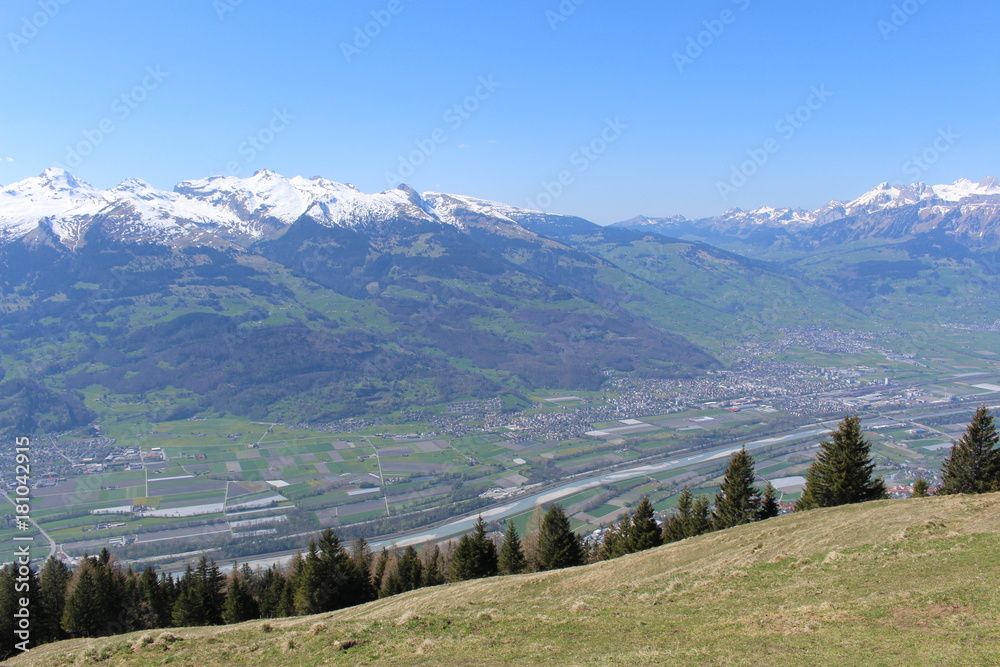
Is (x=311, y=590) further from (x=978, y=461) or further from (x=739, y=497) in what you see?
(x=978, y=461)

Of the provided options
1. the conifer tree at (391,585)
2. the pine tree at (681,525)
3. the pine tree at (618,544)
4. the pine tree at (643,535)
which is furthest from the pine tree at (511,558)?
the pine tree at (681,525)

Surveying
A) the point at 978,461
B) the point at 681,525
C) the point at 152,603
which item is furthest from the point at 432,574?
the point at 978,461

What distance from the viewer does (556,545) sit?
43812mm

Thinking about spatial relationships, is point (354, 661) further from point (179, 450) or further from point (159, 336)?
point (159, 336)

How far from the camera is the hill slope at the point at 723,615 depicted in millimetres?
15438

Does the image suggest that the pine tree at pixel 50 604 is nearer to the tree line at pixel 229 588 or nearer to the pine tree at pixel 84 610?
the tree line at pixel 229 588

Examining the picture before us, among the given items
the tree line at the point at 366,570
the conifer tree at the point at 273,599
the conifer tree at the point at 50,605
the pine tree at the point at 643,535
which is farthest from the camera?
the conifer tree at the point at 273,599

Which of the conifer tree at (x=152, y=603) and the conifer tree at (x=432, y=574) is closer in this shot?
the conifer tree at (x=152, y=603)

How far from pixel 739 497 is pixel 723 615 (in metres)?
25.0

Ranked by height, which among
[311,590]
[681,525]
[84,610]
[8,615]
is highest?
[8,615]

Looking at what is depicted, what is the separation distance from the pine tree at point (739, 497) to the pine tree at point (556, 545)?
11.0 meters

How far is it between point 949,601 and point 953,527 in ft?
33.2

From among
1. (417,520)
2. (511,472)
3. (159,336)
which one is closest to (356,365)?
(159,336)

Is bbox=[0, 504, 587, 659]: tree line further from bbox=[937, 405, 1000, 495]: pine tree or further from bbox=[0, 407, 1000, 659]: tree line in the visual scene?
bbox=[937, 405, 1000, 495]: pine tree
